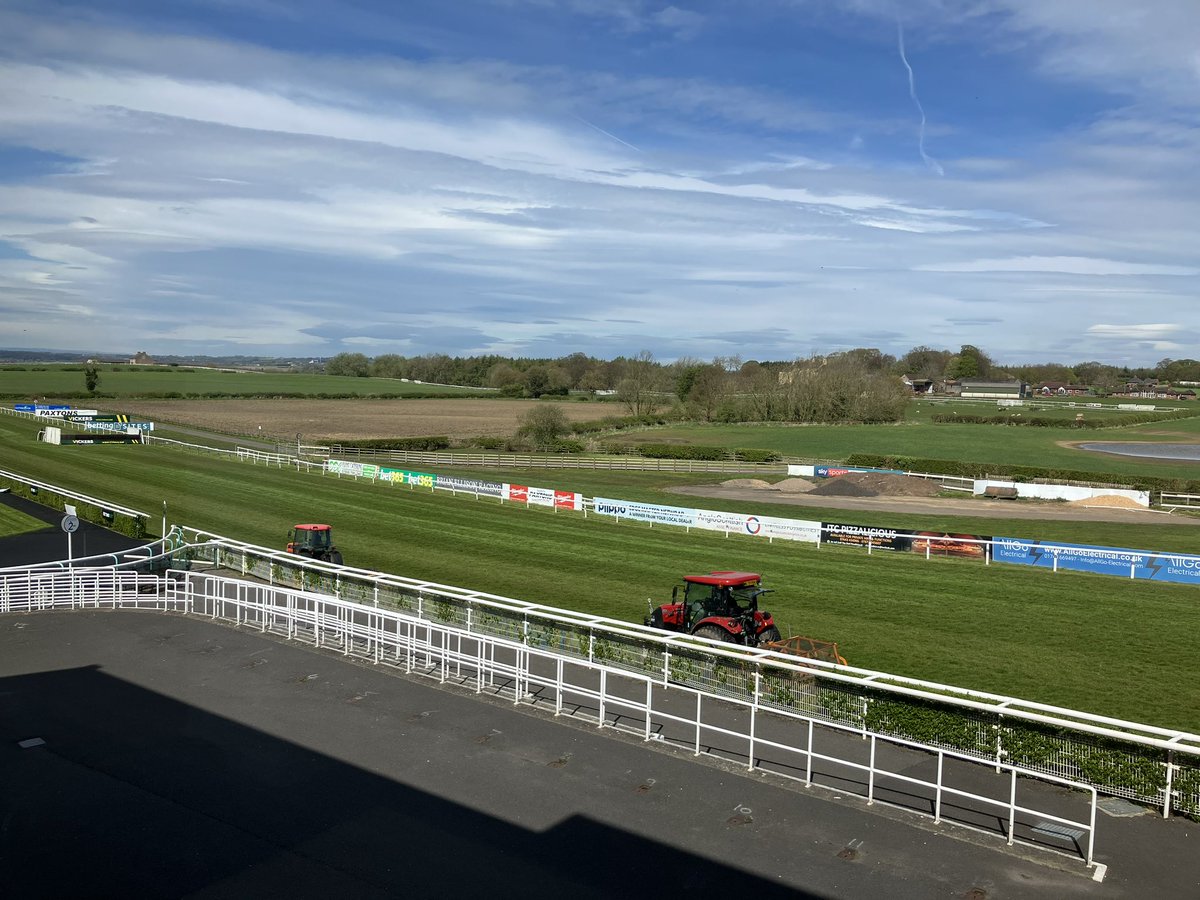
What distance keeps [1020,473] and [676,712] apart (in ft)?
188

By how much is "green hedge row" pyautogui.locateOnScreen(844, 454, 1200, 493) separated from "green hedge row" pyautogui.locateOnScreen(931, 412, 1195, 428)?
52.6 metres

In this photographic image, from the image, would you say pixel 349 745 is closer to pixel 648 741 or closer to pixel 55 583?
pixel 648 741

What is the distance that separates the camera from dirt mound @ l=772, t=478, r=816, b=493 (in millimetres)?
58097

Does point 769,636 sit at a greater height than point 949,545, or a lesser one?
greater

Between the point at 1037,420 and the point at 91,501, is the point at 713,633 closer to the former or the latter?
the point at 91,501

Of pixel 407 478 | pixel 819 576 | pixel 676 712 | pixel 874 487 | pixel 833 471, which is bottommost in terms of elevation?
pixel 819 576

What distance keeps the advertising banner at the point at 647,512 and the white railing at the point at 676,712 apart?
75.6 ft

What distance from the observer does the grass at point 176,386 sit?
453 ft

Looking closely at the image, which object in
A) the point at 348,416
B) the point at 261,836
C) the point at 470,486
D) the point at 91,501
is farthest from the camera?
the point at 348,416

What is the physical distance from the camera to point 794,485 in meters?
59.3

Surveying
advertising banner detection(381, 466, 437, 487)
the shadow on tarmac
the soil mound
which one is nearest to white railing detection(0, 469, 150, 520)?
advertising banner detection(381, 466, 437, 487)

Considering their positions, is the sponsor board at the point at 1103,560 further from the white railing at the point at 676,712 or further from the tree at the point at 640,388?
the tree at the point at 640,388

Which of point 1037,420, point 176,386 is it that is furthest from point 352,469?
point 176,386

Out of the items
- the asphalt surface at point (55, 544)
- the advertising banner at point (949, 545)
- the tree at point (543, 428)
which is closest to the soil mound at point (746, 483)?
the tree at point (543, 428)
